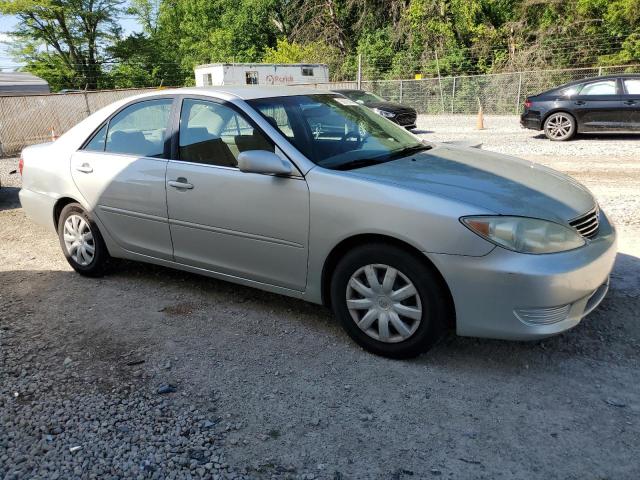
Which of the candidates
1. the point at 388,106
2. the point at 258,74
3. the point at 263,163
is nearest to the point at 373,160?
the point at 263,163

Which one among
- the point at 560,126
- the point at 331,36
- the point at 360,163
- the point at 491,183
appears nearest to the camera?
the point at 491,183

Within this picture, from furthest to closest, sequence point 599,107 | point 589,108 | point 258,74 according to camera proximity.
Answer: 1. point 258,74
2. point 589,108
3. point 599,107

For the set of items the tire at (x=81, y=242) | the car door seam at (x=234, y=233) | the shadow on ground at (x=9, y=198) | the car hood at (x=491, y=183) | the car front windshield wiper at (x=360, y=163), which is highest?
the car front windshield wiper at (x=360, y=163)

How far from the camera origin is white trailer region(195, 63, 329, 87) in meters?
24.9

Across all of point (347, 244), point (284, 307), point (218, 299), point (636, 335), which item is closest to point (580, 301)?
point (636, 335)

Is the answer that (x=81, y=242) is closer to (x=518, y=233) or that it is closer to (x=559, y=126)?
(x=518, y=233)

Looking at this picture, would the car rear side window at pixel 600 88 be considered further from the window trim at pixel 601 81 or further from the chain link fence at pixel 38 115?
the chain link fence at pixel 38 115

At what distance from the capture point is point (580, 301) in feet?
10.5

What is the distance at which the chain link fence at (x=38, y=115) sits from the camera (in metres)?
17.2

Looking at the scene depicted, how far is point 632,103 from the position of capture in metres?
12.3

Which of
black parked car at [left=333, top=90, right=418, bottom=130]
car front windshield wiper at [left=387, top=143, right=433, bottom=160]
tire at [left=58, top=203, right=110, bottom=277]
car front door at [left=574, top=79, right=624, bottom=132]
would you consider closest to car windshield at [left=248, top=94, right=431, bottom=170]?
car front windshield wiper at [left=387, top=143, right=433, bottom=160]

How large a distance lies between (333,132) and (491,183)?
121 centimetres

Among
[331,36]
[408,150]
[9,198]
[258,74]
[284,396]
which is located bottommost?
[9,198]

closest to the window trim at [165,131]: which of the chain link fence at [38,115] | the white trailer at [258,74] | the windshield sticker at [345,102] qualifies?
the windshield sticker at [345,102]
